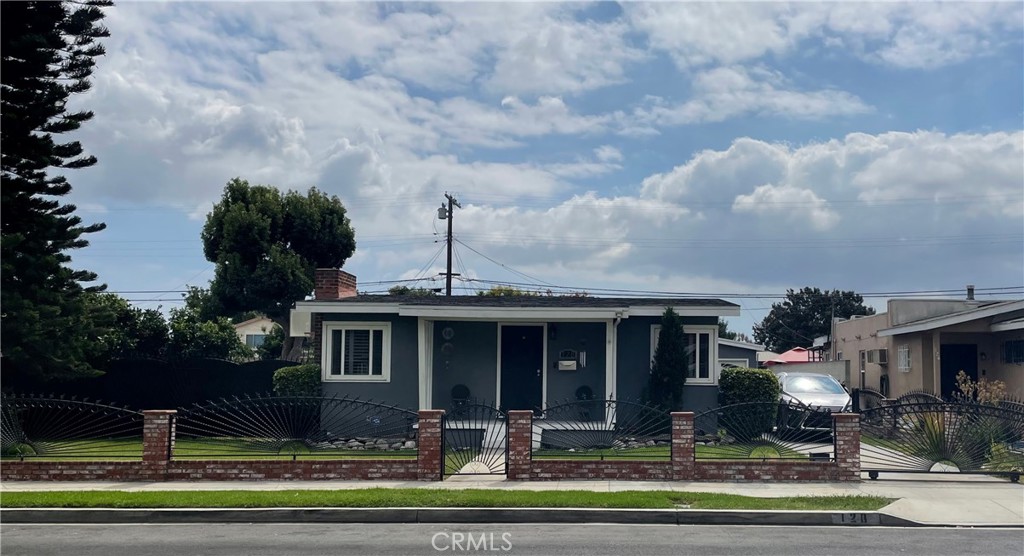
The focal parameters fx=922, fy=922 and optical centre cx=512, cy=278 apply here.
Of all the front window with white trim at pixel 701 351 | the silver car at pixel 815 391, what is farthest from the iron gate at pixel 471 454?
the silver car at pixel 815 391

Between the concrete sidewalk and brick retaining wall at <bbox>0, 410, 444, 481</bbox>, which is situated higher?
brick retaining wall at <bbox>0, 410, 444, 481</bbox>

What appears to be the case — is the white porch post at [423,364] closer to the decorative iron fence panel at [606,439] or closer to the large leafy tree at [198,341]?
the decorative iron fence panel at [606,439]

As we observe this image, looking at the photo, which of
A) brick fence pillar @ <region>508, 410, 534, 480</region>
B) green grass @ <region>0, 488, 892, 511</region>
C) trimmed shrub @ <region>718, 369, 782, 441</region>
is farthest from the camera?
trimmed shrub @ <region>718, 369, 782, 441</region>

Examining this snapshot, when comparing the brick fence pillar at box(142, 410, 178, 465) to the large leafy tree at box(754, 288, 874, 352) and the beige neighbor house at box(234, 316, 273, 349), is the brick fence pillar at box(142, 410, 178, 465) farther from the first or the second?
the large leafy tree at box(754, 288, 874, 352)

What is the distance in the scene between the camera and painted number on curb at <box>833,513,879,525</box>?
11.7 metres

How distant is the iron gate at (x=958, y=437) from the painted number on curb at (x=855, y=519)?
2.83 meters

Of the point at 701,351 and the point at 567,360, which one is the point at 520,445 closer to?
the point at 567,360

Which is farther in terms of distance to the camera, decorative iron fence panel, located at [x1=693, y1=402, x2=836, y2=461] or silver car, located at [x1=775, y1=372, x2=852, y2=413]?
silver car, located at [x1=775, y1=372, x2=852, y2=413]

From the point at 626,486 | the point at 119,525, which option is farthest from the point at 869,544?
the point at 119,525

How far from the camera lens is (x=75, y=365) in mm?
20500

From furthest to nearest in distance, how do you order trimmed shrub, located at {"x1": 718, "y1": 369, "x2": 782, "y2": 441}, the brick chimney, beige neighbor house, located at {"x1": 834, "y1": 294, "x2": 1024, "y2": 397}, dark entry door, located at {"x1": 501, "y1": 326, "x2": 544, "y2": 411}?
beige neighbor house, located at {"x1": 834, "y1": 294, "x2": 1024, "y2": 397} → the brick chimney → dark entry door, located at {"x1": 501, "y1": 326, "x2": 544, "y2": 411} → trimmed shrub, located at {"x1": 718, "y1": 369, "x2": 782, "y2": 441}

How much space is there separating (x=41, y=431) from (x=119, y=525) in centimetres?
446

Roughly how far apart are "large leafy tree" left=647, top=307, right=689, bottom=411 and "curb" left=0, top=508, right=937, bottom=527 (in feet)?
27.3

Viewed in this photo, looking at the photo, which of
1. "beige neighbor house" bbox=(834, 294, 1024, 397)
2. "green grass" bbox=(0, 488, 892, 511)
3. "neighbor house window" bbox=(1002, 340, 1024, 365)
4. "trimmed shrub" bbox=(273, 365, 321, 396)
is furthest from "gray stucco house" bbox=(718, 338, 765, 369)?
"green grass" bbox=(0, 488, 892, 511)
